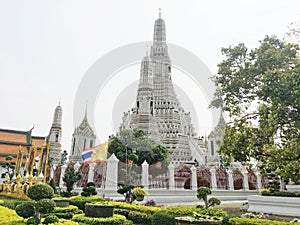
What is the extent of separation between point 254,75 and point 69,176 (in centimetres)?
1178

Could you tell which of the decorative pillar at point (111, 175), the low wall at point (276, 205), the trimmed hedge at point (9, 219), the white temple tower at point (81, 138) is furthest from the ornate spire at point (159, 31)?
the trimmed hedge at point (9, 219)

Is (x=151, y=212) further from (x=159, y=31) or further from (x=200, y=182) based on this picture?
(x=159, y=31)

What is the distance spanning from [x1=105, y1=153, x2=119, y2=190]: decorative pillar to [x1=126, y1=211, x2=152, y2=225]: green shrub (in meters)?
6.48

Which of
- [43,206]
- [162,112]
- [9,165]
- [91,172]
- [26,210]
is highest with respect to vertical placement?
[162,112]

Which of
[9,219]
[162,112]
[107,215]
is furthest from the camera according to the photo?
[162,112]

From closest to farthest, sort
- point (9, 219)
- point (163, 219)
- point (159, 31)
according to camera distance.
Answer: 1. point (9, 219)
2. point (163, 219)
3. point (159, 31)

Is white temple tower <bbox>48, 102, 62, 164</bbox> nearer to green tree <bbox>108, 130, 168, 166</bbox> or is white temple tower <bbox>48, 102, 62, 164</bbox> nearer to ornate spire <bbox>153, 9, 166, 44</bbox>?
green tree <bbox>108, 130, 168, 166</bbox>

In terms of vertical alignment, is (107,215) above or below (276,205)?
below

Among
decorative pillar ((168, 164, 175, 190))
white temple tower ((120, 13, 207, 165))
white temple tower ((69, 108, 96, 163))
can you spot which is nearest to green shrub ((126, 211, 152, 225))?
decorative pillar ((168, 164, 175, 190))

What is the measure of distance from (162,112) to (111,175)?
121 ft

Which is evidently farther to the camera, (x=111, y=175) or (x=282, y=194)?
(x=111, y=175)

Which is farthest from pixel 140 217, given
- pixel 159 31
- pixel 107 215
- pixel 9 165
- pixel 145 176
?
pixel 159 31

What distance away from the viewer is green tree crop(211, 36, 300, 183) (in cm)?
991

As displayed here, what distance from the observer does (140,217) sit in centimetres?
939
